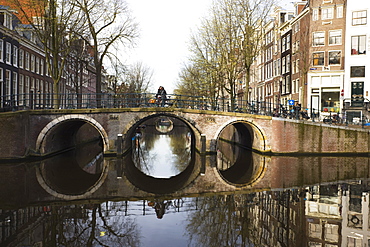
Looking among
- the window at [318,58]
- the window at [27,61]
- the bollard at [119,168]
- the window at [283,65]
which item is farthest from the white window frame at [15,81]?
the window at [283,65]

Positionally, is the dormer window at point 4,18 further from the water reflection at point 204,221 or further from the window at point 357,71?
the window at point 357,71

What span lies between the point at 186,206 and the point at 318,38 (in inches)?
1147

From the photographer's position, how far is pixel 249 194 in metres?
12.7

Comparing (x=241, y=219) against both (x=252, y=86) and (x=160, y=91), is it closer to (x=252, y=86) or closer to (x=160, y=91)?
(x=160, y=91)

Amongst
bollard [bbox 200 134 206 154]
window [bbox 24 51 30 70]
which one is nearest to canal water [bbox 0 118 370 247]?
bollard [bbox 200 134 206 154]

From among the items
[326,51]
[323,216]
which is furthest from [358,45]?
[323,216]

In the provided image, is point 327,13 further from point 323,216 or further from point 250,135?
point 323,216

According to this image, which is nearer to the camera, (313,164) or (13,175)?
(13,175)

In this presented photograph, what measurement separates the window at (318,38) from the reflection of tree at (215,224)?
2788cm

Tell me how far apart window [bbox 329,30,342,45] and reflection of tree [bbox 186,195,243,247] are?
28046 mm

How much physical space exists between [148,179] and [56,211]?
6589 mm

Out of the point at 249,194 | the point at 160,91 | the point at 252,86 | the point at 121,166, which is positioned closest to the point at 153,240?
the point at 249,194

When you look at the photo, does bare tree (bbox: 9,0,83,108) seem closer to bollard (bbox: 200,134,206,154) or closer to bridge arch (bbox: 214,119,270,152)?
bollard (bbox: 200,134,206,154)

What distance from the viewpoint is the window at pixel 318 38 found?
35.4 m
